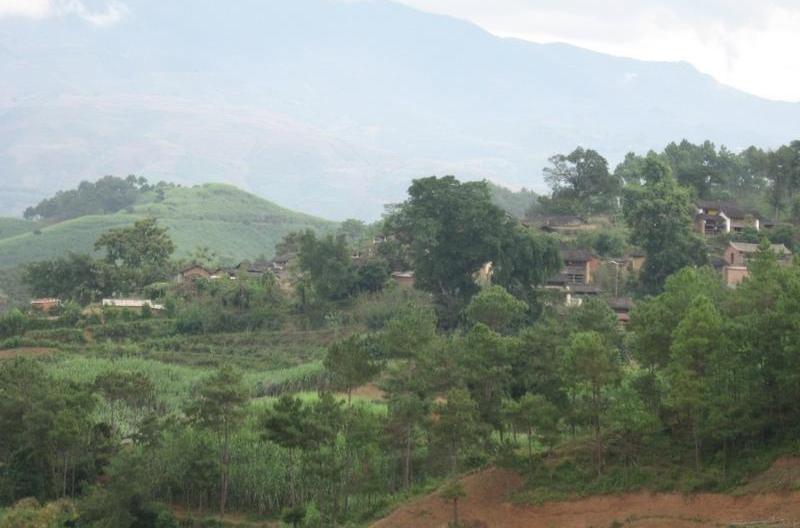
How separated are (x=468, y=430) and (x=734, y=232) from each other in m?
38.4

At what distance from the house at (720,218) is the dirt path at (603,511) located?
1539 inches

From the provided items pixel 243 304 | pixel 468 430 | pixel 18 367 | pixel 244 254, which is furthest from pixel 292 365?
pixel 244 254

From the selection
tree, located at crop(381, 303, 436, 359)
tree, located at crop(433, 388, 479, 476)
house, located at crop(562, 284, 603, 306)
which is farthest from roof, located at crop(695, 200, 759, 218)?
tree, located at crop(433, 388, 479, 476)

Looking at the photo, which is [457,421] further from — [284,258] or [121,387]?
[284,258]

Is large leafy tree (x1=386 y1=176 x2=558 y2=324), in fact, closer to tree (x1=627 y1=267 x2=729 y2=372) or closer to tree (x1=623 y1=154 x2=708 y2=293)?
tree (x1=623 y1=154 x2=708 y2=293)

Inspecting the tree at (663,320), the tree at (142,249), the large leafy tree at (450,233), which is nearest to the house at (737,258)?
the large leafy tree at (450,233)

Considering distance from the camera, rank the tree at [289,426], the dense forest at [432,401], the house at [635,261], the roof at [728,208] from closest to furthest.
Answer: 1. the dense forest at [432,401]
2. the tree at [289,426]
3. the house at [635,261]
4. the roof at [728,208]

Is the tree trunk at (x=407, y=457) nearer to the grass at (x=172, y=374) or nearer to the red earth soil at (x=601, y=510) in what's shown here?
the red earth soil at (x=601, y=510)

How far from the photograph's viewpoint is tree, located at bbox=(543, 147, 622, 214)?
79312mm

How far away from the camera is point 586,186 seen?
265 feet

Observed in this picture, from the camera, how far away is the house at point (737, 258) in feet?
193

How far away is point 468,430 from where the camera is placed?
32.1m

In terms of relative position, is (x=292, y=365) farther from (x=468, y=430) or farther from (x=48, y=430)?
(x=468, y=430)

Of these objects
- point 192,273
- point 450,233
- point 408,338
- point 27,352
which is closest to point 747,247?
point 450,233
